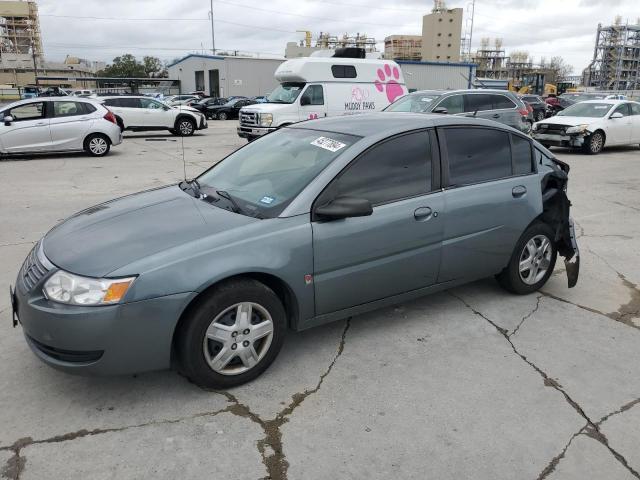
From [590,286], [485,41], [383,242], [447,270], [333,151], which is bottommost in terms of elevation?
[590,286]

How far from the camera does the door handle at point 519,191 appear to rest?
4.28 meters

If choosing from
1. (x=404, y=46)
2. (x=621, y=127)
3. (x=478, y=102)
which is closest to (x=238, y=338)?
(x=478, y=102)

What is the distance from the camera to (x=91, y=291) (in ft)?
8.95

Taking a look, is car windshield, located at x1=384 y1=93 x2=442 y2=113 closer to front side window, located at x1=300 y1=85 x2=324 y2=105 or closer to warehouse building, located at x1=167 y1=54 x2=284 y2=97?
front side window, located at x1=300 y1=85 x2=324 y2=105

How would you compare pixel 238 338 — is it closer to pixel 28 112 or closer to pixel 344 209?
pixel 344 209

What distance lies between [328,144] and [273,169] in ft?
1.47

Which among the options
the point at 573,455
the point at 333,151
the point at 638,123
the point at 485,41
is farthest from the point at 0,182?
the point at 485,41

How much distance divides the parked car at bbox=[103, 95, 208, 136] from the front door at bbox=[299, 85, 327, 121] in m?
6.27

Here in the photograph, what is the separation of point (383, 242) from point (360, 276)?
28cm

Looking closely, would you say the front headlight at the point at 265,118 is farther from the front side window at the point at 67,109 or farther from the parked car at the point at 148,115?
the parked car at the point at 148,115

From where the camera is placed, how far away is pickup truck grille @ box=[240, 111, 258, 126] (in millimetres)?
15378

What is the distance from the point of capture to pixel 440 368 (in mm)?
3424

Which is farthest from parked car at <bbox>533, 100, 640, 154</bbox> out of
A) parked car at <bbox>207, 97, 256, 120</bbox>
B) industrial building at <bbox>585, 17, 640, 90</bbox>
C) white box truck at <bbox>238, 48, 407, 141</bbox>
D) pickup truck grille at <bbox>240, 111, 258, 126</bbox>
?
industrial building at <bbox>585, 17, 640, 90</bbox>

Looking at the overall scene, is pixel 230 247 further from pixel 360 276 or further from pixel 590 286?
pixel 590 286
